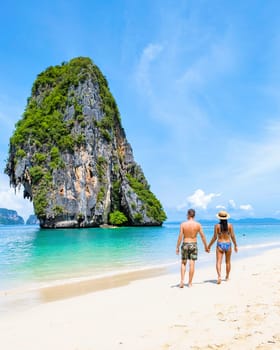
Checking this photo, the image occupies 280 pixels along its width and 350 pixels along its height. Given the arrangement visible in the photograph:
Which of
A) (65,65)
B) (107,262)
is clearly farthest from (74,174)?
(107,262)

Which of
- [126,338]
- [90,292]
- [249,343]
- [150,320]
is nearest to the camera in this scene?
[249,343]

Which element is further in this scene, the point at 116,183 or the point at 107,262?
the point at 116,183

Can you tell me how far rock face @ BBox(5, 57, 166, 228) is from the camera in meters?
46.5

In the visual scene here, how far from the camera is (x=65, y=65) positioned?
60.2 meters

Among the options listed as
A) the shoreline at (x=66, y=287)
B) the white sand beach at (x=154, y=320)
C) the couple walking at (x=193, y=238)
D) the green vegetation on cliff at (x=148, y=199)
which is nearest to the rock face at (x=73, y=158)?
the green vegetation on cliff at (x=148, y=199)

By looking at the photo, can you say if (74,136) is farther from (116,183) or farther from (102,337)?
(102,337)

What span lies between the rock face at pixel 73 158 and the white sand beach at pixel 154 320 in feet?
134

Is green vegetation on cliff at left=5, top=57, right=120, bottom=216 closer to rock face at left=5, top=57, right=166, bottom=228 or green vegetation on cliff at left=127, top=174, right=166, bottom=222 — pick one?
rock face at left=5, top=57, right=166, bottom=228

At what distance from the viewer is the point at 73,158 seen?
48.2 meters

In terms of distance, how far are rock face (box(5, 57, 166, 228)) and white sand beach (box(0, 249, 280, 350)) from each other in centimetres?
4081

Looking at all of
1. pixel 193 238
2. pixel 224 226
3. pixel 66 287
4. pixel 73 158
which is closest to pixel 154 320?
pixel 193 238

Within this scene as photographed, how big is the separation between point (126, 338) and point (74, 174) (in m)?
44.9

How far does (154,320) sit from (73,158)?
45.1m

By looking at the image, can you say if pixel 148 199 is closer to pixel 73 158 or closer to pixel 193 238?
pixel 73 158
